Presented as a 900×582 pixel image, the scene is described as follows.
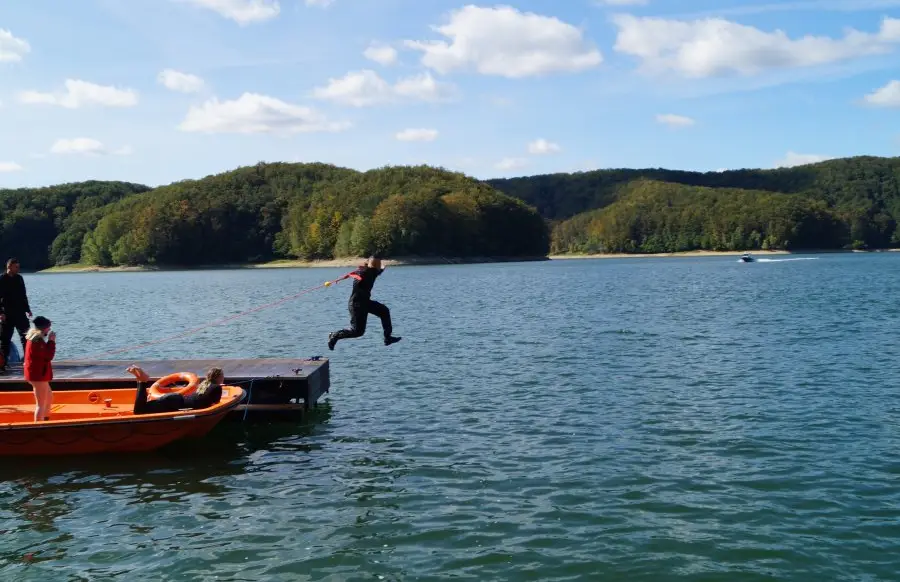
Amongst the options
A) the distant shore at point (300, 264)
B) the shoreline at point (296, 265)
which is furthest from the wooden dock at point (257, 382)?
the shoreline at point (296, 265)

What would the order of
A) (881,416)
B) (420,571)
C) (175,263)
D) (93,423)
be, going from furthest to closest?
(175,263)
(881,416)
(93,423)
(420,571)

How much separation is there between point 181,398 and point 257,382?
2693 mm

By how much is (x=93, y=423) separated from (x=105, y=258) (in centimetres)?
18846

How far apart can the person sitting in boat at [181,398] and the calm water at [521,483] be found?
3.30 ft

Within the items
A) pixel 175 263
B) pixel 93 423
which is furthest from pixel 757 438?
pixel 175 263

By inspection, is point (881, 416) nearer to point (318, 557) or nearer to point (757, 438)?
point (757, 438)

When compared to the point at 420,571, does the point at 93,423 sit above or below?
above

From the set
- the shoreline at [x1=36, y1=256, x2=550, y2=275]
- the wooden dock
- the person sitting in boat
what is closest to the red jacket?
the person sitting in boat

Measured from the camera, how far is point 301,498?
12023 mm

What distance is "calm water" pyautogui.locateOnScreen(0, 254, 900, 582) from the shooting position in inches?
378

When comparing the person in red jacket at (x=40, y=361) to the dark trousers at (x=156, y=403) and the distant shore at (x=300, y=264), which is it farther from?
the distant shore at (x=300, y=264)

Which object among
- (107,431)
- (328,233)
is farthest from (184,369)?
(328,233)

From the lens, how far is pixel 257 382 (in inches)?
690

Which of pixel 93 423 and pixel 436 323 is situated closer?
pixel 93 423
